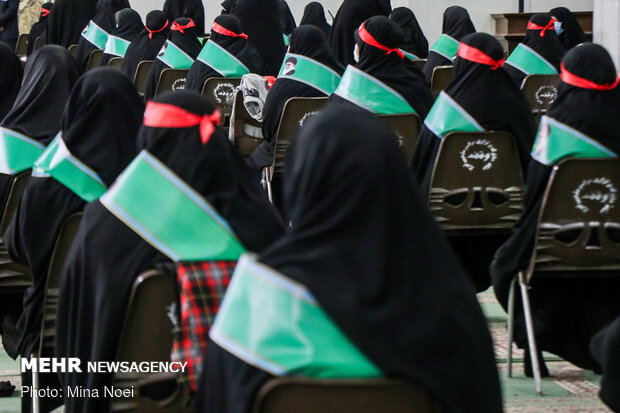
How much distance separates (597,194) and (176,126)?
1.78 metres

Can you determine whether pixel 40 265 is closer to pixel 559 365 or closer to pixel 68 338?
pixel 68 338

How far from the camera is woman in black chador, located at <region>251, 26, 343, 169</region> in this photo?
654 cm

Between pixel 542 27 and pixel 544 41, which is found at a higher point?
pixel 542 27

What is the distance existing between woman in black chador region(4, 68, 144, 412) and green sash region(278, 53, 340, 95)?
11.0 feet

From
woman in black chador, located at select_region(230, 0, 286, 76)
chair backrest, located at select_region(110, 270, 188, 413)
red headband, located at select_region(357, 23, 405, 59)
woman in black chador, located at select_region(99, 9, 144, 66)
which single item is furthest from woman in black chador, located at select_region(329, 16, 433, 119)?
woman in black chador, located at select_region(99, 9, 144, 66)

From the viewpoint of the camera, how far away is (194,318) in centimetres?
241

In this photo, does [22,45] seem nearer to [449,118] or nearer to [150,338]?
[449,118]

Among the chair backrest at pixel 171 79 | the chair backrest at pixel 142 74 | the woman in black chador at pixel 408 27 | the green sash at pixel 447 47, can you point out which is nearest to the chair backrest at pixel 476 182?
the chair backrest at pixel 171 79

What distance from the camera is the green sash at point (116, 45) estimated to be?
34.5 ft

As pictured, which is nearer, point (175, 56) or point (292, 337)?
point (292, 337)

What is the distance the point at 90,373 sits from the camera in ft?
8.98

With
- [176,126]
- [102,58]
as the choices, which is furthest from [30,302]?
[102,58]

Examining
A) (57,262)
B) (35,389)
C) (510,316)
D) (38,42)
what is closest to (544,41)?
(510,316)

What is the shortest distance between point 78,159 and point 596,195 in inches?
69.1
